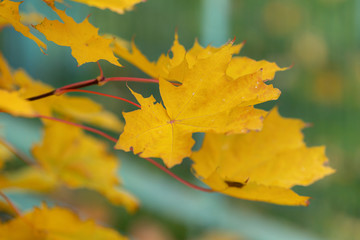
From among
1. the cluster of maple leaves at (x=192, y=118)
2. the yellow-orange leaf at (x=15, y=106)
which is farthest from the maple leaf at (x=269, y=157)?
the yellow-orange leaf at (x=15, y=106)

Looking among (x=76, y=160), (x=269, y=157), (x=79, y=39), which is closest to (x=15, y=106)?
(x=79, y=39)

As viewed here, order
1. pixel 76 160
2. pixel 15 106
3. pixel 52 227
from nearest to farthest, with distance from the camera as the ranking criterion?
pixel 15 106 < pixel 52 227 < pixel 76 160

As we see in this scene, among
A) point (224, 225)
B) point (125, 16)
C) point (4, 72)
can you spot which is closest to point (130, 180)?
point (224, 225)

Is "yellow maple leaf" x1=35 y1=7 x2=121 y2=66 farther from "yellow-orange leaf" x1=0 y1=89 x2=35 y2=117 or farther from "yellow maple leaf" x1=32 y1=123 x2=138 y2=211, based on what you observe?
"yellow maple leaf" x1=32 y1=123 x2=138 y2=211

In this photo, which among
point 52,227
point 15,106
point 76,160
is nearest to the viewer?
point 15,106

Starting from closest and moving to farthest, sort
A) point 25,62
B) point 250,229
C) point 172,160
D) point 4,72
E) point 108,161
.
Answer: point 172,160 → point 4,72 → point 108,161 → point 250,229 → point 25,62

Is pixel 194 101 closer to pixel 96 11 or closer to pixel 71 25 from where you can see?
pixel 71 25

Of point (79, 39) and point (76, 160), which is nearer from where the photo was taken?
point (79, 39)

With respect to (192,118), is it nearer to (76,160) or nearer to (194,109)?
(194,109)
